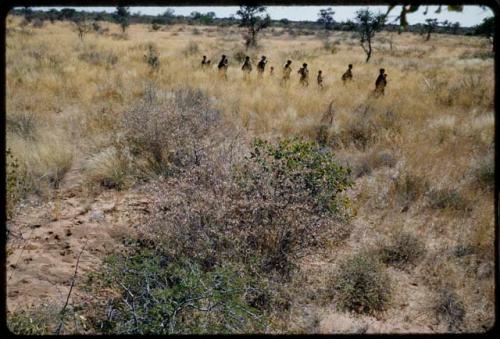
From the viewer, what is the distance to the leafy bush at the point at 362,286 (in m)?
3.67

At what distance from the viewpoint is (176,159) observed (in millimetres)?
5957

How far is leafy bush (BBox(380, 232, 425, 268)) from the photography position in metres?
A: 4.35

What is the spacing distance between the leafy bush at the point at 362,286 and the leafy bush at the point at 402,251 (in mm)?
448

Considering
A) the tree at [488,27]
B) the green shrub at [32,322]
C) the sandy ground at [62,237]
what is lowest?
the sandy ground at [62,237]

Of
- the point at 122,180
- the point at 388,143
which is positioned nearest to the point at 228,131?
the point at 122,180

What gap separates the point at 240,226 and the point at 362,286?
1.27 meters

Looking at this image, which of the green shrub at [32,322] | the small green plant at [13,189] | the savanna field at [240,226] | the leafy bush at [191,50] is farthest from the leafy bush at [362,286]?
the leafy bush at [191,50]

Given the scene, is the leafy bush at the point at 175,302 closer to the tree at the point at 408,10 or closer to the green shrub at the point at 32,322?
the green shrub at the point at 32,322

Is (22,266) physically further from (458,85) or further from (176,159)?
(458,85)

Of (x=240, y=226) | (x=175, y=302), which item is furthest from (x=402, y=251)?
(x=175, y=302)

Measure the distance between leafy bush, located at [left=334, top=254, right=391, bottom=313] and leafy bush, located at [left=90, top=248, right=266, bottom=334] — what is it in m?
0.83

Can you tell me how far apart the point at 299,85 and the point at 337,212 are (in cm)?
843

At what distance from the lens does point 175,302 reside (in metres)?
2.93

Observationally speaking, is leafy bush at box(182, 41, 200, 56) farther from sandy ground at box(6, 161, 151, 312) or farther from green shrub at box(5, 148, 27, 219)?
green shrub at box(5, 148, 27, 219)
